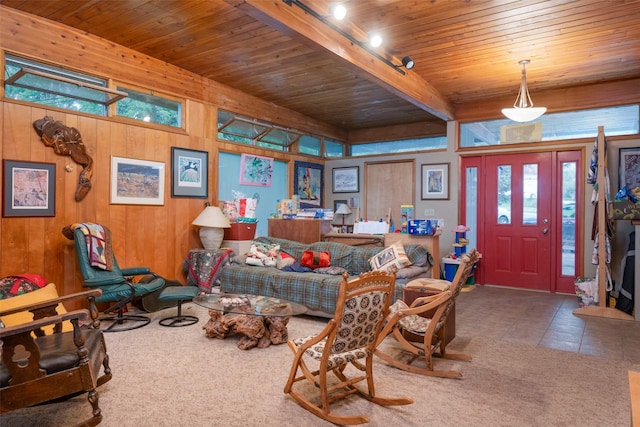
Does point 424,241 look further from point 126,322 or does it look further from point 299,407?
point 126,322

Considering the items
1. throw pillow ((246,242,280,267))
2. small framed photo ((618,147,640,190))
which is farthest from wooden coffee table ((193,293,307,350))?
small framed photo ((618,147,640,190))

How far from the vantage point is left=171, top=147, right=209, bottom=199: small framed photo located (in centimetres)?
528

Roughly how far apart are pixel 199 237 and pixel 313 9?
11.2 ft

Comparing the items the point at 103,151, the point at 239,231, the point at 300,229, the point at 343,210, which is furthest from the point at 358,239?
the point at 103,151

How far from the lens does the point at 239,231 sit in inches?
221

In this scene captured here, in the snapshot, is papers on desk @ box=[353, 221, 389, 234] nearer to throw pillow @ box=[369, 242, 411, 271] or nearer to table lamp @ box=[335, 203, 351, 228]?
throw pillow @ box=[369, 242, 411, 271]

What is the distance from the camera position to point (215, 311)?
3709 millimetres

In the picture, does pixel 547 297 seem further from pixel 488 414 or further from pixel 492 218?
pixel 488 414

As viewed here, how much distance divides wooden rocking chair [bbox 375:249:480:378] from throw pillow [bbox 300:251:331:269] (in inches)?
61.6

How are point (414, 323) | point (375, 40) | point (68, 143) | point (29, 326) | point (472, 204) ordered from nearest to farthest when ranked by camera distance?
point (29, 326) < point (414, 323) < point (375, 40) < point (68, 143) < point (472, 204)

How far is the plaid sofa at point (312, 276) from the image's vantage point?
4.22 metres

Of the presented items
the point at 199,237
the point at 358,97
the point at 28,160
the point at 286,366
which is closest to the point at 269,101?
the point at 358,97

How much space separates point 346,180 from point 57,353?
633cm

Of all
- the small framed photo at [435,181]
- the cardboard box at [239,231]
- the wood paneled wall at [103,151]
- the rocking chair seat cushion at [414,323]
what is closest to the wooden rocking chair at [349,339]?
the rocking chair seat cushion at [414,323]
